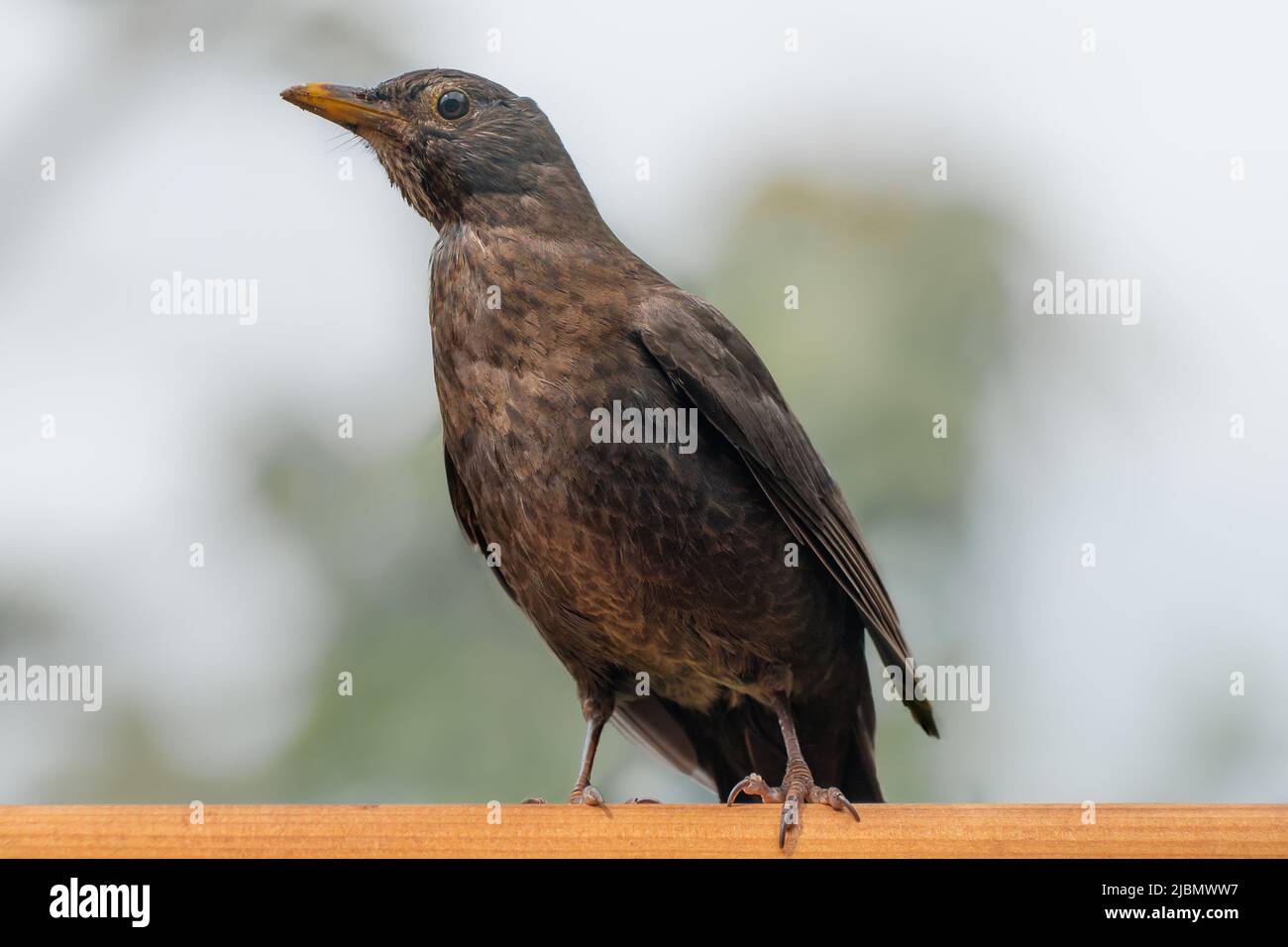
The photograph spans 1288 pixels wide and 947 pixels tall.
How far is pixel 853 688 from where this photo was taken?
3525mm

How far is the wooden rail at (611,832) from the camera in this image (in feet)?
7.98

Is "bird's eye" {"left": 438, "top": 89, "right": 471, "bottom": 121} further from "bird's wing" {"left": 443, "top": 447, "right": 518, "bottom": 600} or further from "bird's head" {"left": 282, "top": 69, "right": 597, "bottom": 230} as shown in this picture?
"bird's wing" {"left": 443, "top": 447, "right": 518, "bottom": 600}

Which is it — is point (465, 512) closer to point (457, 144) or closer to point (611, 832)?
point (457, 144)

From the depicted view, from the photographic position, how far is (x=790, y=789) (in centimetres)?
288

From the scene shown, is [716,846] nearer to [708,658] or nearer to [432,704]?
[708,658]

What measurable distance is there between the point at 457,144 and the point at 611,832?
174cm

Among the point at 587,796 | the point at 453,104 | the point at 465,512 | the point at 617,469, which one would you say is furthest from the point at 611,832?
the point at 453,104

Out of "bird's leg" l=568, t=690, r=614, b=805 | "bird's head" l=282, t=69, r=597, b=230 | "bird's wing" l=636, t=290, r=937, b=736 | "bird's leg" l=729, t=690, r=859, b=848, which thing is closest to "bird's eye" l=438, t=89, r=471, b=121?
"bird's head" l=282, t=69, r=597, b=230

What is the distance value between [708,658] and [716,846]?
2.46 feet

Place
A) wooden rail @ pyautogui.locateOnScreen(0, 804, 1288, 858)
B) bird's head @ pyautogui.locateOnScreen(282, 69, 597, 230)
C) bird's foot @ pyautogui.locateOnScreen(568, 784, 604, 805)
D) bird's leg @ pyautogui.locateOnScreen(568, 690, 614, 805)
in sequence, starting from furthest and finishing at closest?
bird's head @ pyautogui.locateOnScreen(282, 69, 597, 230)
bird's leg @ pyautogui.locateOnScreen(568, 690, 614, 805)
bird's foot @ pyautogui.locateOnScreen(568, 784, 604, 805)
wooden rail @ pyautogui.locateOnScreen(0, 804, 1288, 858)

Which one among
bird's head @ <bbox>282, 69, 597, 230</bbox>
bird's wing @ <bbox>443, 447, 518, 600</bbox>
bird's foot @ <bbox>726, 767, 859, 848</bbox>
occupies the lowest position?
bird's foot @ <bbox>726, 767, 859, 848</bbox>

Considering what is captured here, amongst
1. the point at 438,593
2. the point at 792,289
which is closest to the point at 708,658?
the point at 438,593

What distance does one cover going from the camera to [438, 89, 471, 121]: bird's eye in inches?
137

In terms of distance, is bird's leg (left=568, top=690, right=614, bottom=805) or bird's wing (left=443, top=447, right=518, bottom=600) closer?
bird's leg (left=568, top=690, right=614, bottom=805)
